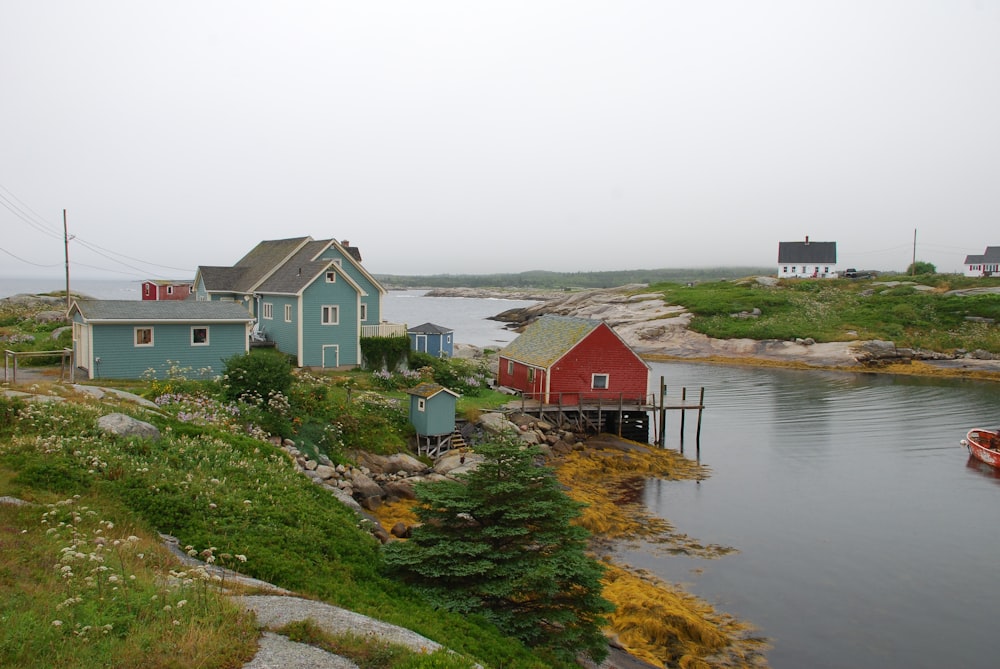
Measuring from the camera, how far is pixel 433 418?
27.0m

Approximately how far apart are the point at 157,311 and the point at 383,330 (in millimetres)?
12135

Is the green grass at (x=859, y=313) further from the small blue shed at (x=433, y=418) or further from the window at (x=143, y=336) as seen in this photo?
the window at (x=143, y=336)

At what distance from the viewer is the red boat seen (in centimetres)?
3234

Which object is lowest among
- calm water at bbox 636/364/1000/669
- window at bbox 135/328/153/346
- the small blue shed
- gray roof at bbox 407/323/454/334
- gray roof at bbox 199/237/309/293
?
calm water at bbox 636/364/1000/669

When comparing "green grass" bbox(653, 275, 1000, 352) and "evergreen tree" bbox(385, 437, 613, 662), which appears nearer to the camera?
"evergreen tree" bbox(385, 437, 613, 662)

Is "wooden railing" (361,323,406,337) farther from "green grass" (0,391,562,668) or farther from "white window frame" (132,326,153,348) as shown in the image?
"green grass" (0,391,562,668)

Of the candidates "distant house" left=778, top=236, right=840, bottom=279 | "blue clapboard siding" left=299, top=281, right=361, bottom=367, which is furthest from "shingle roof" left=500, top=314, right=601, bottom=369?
"distant house" left=778, top=236, right=840, bottom=279

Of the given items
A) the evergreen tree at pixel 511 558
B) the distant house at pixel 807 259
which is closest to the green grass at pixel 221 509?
the evergreen tree at pixel 511 558

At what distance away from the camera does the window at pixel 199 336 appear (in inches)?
1158

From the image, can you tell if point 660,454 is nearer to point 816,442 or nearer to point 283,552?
point 816,442

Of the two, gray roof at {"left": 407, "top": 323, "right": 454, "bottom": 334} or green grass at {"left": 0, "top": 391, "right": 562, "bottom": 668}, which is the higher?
gray roof at {"left": 407, "top": 323, "right": 454, "bottom": 334}

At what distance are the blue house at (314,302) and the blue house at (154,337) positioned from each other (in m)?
4.80

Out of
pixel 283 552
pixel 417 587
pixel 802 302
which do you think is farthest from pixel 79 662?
pixel 802 302

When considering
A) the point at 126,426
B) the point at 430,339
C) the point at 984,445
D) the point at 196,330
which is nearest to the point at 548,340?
the point at 430,339
